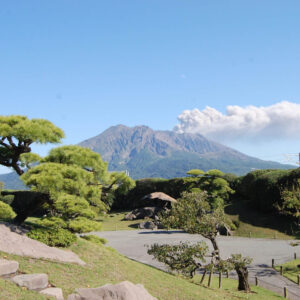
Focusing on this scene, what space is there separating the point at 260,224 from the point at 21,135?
3007 centimetres

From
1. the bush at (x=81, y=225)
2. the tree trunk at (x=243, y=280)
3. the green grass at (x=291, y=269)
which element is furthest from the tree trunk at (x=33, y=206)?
the green grass at (x=291, y=269)

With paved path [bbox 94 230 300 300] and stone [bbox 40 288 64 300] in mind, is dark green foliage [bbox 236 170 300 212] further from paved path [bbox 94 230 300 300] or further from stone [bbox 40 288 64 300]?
stone [bbox 40 288 64 300]

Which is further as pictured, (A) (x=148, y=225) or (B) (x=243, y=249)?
(A) (x=148, y=225)

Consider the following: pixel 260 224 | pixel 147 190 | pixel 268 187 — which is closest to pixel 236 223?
pixel 260 224

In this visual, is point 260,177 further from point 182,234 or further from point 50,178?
point 50,178

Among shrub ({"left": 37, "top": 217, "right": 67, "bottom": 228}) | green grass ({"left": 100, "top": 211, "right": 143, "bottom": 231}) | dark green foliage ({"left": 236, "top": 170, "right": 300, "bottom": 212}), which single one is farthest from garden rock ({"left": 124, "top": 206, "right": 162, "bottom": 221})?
shrub ({"left": 37, "top": 217, "right": 67, "bottom": 228})

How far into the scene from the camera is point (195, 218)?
17812 mm

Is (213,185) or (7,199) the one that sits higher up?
(213,185)

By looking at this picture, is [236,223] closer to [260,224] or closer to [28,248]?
[260,224]

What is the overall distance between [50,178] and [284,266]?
61.3ft

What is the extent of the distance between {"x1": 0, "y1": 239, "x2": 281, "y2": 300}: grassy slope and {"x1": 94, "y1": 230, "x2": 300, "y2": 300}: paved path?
2472 mm

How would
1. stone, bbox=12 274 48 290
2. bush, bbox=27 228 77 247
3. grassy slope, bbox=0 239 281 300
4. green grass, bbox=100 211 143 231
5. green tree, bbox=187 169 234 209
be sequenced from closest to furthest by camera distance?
stone, bbox=12 274 48 290 → grassy slope, bbox=0 239 281 300 → bush, bbox=27 228 77 247 → green tree, bbox=187 169 234 209 → green grass, bbox=100 211 143 231

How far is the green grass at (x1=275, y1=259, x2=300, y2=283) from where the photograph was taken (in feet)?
69.0

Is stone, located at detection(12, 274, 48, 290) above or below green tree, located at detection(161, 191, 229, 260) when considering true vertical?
below
